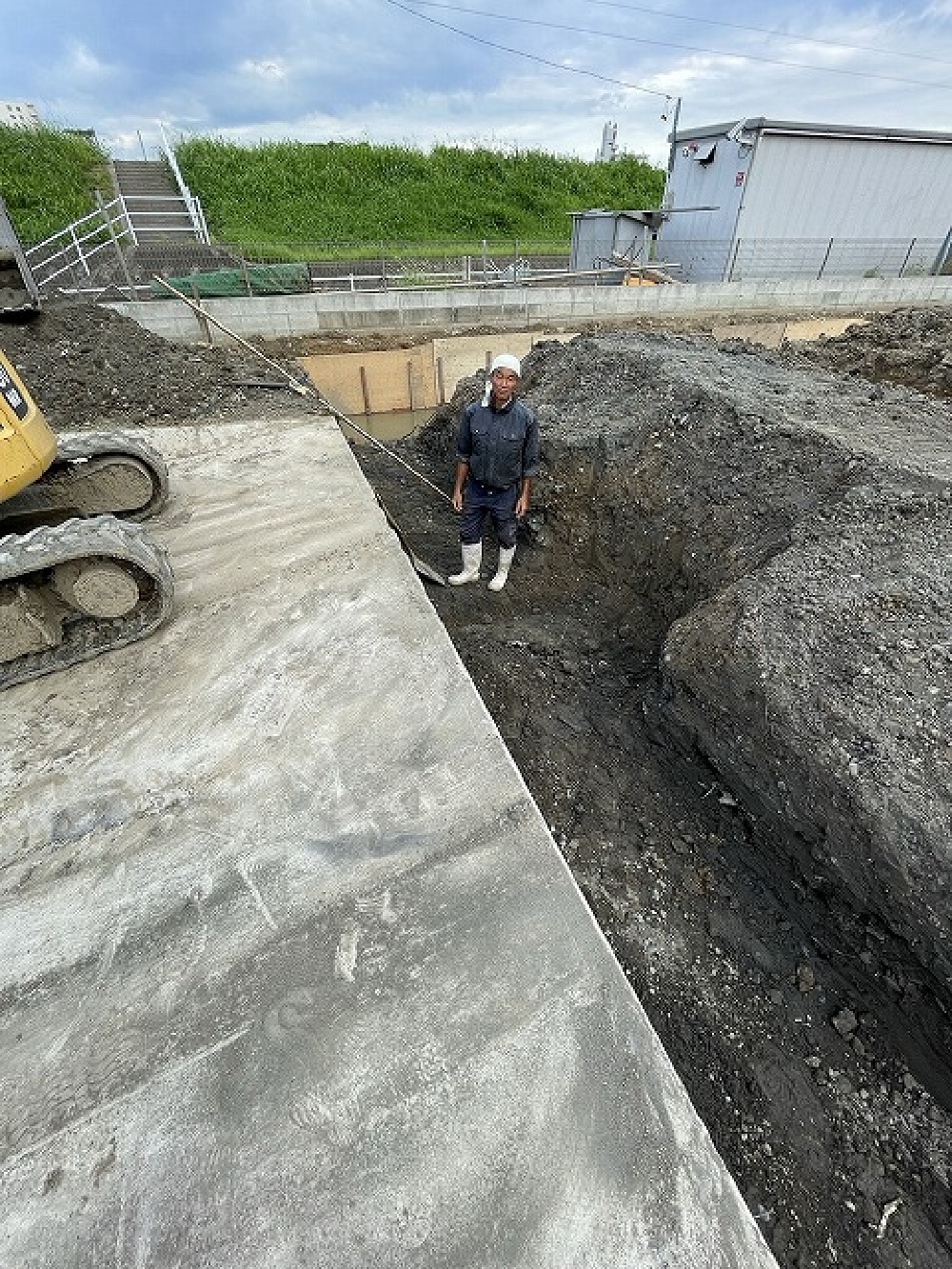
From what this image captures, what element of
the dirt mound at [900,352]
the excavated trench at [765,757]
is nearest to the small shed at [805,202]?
the dirt mound at [900,352]

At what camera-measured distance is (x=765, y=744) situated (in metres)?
3.17

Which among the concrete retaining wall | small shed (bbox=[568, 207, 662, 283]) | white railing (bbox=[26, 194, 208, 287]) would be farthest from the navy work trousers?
small shed (bbox=[568, 207, 662, 283])

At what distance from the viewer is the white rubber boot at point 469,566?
17.7 feet

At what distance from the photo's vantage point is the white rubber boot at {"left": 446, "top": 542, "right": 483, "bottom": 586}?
5.39 meters

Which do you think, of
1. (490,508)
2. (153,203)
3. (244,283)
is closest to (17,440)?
(490,508)

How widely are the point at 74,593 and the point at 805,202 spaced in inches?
809

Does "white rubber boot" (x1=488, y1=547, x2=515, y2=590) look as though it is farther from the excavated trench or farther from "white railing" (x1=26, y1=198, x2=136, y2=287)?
"white railing" (x1=26, y1=198, x2=136, y2=287)

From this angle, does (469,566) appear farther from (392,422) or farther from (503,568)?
(392,422)

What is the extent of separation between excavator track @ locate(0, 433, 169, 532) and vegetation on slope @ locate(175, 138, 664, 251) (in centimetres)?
1635

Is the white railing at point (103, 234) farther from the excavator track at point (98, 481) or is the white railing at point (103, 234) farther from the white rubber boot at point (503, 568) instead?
the white rubber boot at point (503, 568)

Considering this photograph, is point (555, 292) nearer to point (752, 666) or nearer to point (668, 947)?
point (752, 666)

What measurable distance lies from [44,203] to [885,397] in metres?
22.8

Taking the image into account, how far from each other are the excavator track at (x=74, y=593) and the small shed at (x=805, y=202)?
17.4 meters

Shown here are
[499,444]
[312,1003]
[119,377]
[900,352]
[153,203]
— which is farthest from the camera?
[153,203]
